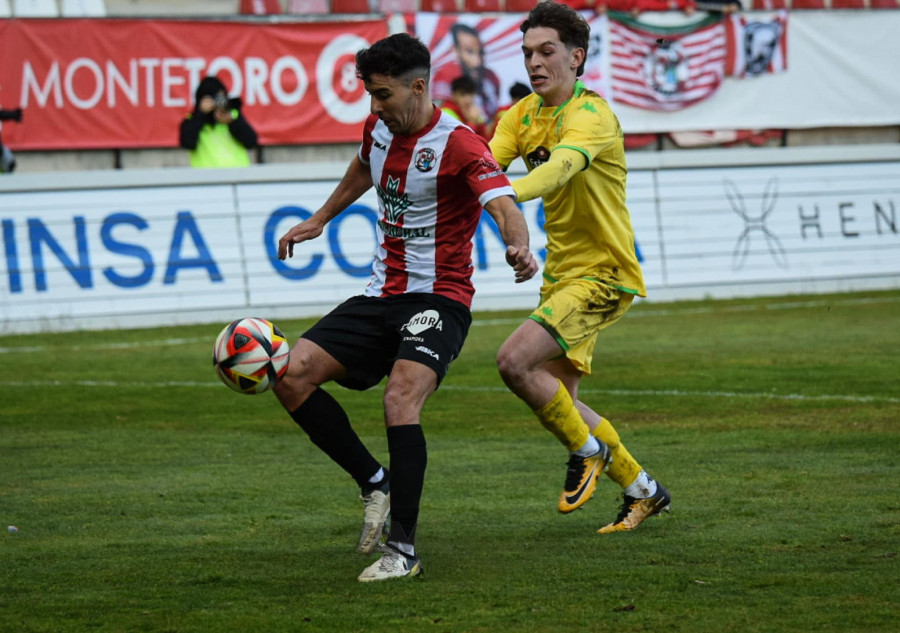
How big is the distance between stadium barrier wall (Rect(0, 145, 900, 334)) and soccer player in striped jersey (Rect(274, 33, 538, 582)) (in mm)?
9697

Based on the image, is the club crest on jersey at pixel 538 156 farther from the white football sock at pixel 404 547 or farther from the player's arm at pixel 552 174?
the white football sock at pixel 404 547

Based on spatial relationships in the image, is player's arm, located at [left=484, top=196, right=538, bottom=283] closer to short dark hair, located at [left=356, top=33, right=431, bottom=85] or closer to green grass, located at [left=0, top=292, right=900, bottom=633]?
short dark hair, located at [left=356, top=33, right=431, bottom=85]

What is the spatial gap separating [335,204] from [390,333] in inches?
30.2

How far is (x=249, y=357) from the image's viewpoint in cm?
592

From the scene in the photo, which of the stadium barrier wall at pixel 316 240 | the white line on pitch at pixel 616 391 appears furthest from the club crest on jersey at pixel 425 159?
the stadium barrier wall at pixel 316 240

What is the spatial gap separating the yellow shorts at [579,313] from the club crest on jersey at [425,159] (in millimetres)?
962

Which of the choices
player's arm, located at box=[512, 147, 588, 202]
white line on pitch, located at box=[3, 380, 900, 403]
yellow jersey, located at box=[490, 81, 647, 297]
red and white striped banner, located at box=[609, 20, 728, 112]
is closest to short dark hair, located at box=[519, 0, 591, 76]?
yellow jersey, located at box=[490, 81, 647, 297]

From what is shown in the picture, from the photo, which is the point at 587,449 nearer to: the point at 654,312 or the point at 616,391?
the point at 616,391

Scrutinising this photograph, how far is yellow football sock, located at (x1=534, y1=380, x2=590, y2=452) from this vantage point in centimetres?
651

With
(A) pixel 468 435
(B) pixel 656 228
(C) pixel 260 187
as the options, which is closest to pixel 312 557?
(A) pixel 468 435

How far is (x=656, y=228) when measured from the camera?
690 inches

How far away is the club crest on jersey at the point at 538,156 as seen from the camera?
690 cm

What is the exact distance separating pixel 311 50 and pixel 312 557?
52.1 ft

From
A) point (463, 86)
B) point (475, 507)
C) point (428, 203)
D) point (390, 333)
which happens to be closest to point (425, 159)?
point (428, 203)
